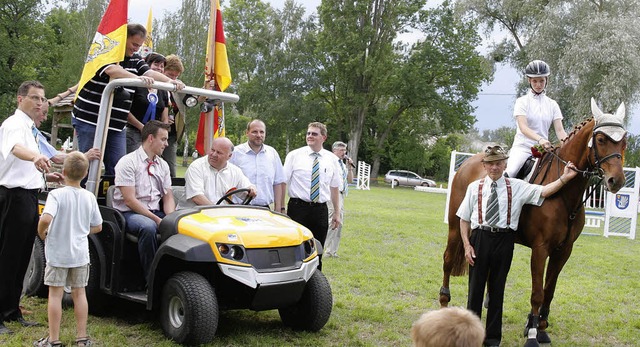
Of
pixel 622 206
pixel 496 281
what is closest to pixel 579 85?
pixel 622 206

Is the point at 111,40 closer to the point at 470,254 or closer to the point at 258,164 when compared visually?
the point at 258,164

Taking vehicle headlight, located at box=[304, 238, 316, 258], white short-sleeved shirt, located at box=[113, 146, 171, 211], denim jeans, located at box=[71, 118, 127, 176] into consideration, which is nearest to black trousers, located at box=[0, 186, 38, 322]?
white short-sleeved shirt, located at box=[113, 146, 171, 211]

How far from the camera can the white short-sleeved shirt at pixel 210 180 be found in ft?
18.9

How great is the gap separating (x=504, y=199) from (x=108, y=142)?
4008 millimetres

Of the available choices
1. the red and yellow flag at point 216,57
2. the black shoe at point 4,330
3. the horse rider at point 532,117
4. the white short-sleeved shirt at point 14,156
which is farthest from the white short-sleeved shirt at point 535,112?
the black shoe at point 4,330

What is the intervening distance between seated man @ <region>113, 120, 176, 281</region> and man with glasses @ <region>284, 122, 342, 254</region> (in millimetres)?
1753

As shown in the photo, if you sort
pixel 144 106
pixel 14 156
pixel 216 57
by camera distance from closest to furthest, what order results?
pixel 14 156
pixel 144 106
pixel 216 57

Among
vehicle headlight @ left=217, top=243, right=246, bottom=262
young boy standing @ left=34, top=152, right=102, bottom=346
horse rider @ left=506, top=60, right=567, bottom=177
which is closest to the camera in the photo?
young boy standing @ left=34, top=152, right=102, bottom=346

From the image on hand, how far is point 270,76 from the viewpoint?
51.2 metres

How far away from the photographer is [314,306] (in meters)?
5.33

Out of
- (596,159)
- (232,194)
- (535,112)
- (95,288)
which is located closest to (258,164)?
(232,194)

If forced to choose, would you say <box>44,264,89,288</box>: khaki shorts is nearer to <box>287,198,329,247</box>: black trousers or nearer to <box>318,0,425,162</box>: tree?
<box>287,198,329,247</box>: black trousers

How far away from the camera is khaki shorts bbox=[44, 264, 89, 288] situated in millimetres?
4551

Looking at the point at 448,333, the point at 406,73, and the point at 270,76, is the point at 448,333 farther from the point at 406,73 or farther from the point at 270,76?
the point at 270,76
